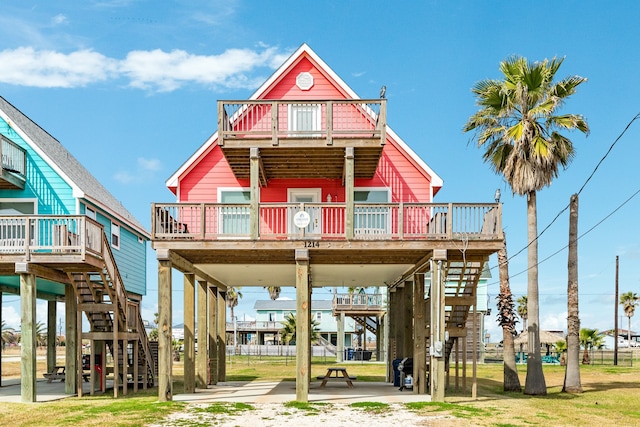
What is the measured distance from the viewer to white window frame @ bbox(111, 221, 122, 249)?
2952cm

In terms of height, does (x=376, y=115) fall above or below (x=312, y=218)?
above

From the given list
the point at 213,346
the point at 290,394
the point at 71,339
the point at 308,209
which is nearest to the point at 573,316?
the point at 308,209

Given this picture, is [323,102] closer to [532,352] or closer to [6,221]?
[6,221]

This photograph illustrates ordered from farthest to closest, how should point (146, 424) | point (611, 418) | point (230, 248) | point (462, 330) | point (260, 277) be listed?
point (260, 277) < point (462, 330) < point (230, 248) < point (611, 418) < point (146, 424)

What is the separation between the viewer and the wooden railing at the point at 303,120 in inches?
830

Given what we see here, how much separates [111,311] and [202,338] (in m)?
3.85

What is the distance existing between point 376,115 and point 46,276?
1091 cm

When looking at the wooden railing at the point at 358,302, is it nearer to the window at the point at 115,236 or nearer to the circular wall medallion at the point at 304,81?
the window at the point at 115,236

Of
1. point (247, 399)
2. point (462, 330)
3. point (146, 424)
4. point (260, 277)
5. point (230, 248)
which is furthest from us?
point (260, 277)

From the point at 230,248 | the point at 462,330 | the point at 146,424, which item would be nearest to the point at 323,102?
the point at 230,248

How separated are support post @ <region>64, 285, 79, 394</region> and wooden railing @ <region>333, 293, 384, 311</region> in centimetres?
2393

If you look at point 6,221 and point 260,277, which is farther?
point 260,277

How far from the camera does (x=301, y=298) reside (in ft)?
67.3

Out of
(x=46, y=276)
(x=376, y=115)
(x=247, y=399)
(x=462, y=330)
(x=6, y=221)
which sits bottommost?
(x=247, y=399)
